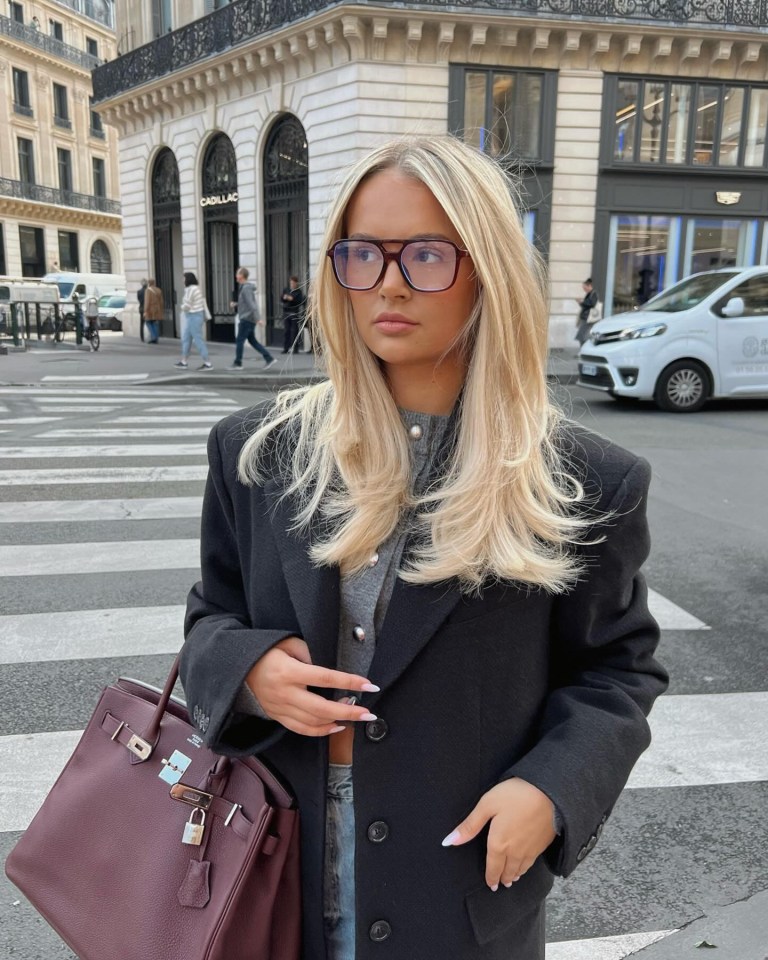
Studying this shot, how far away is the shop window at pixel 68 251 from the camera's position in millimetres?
50500

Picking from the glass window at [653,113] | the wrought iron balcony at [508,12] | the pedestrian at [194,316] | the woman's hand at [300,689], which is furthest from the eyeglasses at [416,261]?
the glass window at [653,113]

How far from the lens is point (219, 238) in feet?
77.0

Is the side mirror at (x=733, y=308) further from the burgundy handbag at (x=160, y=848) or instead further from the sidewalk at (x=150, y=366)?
the burgundy handbag at (x=160, y=848)

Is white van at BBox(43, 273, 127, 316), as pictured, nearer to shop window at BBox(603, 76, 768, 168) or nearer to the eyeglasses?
shop window at BBox(603, 76, 768, 168)

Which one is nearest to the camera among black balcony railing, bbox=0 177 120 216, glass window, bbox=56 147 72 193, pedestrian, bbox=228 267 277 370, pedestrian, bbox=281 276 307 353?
pedestrian, bbox=228 267 277 370

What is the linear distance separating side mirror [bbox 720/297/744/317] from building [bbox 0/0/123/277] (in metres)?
43.0

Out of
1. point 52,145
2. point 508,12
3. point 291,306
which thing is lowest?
point 291,306

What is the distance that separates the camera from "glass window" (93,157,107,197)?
52781 mm

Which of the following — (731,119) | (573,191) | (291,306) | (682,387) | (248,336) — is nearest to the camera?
(682,387)

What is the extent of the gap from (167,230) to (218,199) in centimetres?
335

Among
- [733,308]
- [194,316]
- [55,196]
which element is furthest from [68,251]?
[733,308]

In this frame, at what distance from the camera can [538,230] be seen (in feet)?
63.5

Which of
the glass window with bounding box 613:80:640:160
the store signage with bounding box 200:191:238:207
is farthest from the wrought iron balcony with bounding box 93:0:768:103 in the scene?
the store signage with bounding box 200:191:238:207

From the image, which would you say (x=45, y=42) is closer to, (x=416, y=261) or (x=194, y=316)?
(x=194, y=316)
